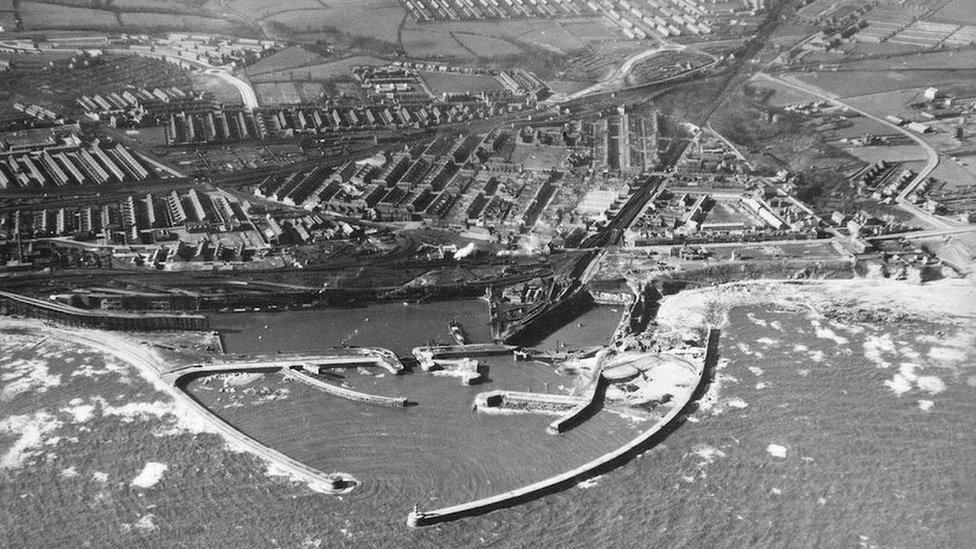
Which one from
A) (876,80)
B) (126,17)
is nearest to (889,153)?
(876,80)

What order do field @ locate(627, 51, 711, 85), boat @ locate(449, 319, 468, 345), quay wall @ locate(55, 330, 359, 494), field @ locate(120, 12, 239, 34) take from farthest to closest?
1. field @ locate(120, 12, 239, 34)
2. field @ locate(627, 51, 711, 85)
3. boat @ locate(449, 319, 468, 345)
4. quay wall @ locate(55, 330, 359, 494)

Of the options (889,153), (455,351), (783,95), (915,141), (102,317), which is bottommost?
(455,351)

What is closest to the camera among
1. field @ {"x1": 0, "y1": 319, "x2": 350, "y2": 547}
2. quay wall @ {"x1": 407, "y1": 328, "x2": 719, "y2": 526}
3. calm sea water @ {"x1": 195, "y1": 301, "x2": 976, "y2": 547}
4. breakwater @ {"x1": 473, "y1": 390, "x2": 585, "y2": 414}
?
field @ {"x1": 0, "y1": 319, "x2": 350, "y2": 547}

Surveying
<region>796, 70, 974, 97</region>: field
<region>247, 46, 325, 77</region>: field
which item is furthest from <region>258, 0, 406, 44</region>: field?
<region>796, 70, 974, 97</region>: field

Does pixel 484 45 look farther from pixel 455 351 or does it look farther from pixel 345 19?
pixel 455 351

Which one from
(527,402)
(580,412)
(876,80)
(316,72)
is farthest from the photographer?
(316,72)

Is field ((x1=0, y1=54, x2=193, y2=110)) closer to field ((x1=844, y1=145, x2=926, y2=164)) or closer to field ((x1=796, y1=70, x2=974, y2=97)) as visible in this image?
field ((x1=844, y1=145, x2=926, y2=164))
